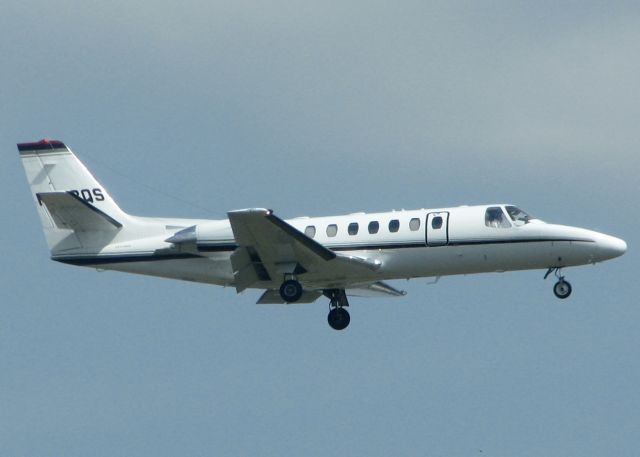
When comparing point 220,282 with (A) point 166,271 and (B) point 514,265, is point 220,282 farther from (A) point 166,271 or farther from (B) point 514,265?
(B) point 514,265

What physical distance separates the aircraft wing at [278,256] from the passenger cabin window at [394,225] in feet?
2.98

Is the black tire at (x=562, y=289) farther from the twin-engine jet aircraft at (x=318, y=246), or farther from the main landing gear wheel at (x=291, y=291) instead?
the main landing gear wheel at (x=291, y=291)

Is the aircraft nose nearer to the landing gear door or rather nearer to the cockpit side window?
the cockpit side window

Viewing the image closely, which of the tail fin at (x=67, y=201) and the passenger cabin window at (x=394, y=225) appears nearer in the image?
the passenger cabin window at (x=394, y=225)

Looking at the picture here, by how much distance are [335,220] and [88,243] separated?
6533mm

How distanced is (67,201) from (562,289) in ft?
41.6

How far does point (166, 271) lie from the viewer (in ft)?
109

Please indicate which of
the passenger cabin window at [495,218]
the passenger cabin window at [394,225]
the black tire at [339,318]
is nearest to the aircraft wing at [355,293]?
the black tire at [339,318]

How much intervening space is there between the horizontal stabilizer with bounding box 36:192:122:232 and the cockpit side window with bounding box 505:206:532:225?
10149mm

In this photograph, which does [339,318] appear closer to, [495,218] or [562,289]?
[495,218]

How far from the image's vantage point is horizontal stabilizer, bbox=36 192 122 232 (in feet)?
109

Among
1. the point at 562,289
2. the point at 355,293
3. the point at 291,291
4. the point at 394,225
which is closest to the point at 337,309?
the point at 355,293

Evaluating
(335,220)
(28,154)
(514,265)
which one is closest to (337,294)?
(335,220)

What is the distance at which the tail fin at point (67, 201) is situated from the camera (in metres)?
33.4
